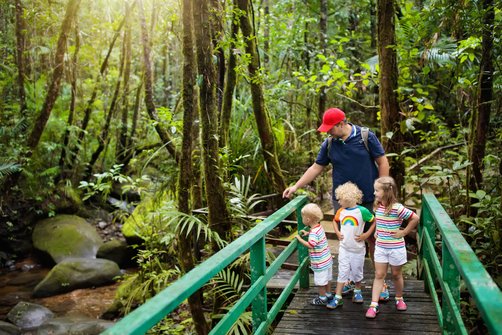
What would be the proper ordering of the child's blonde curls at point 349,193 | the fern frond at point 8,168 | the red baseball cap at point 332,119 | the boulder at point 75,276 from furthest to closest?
the fern frond at point 8,168, the boulder at point 75,276, the red baseball cap at point 332,119, the child's blonde curls at point 349,193

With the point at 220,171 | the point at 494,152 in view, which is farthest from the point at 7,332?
the point at 494,152

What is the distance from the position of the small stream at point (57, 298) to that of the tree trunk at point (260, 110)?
3.71 meters

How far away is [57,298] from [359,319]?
21.7ft

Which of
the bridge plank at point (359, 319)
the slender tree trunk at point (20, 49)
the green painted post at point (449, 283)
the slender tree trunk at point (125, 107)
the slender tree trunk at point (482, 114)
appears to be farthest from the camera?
the slender tree trunk at point (125, 107)

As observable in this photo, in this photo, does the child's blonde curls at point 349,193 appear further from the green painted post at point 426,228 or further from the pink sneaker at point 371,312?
the pink sneaker at point 371,312

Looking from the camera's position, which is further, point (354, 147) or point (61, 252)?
point (61, 252)

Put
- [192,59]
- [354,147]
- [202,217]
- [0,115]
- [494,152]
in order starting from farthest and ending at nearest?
[0,115] → [494,152] → [202,217] → [192,59] → [354,147]

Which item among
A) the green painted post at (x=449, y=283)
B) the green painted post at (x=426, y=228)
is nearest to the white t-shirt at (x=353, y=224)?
the green painted post at (x=426, y=228)

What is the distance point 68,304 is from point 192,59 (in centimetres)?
555

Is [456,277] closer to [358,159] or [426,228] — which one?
[426,228]

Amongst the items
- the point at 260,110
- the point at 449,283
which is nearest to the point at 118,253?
the point at 260,110

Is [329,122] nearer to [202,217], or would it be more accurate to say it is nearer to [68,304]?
[202,217]

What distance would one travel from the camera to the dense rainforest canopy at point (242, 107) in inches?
199

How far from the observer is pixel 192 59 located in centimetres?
503
